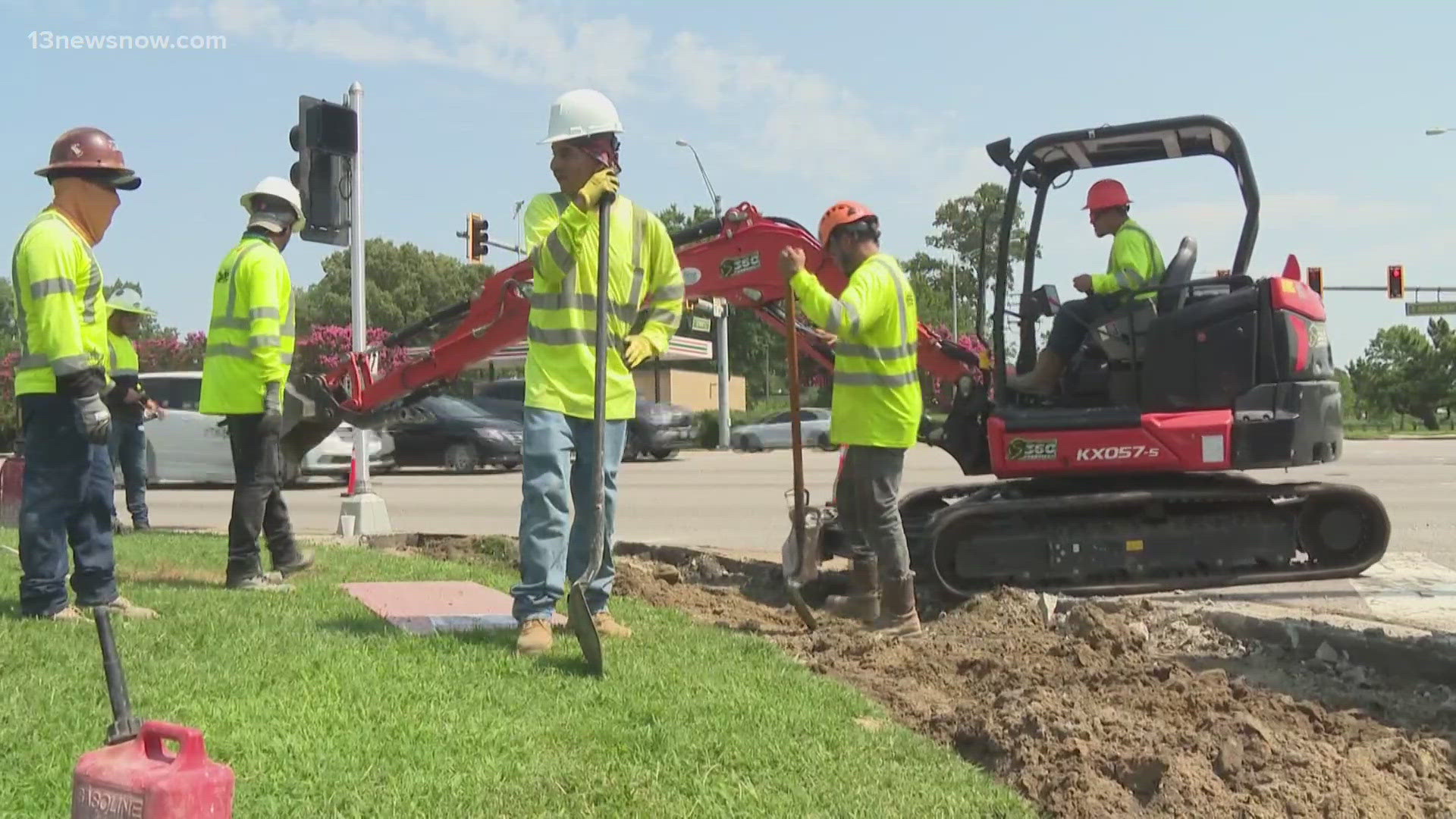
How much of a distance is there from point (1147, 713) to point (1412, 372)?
63100 millimetres

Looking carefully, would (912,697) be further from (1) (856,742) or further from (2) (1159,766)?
(2) (1159,766)

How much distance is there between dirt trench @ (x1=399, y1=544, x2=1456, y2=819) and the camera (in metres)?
3.54

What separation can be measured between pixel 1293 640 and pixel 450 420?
18206 millimetres

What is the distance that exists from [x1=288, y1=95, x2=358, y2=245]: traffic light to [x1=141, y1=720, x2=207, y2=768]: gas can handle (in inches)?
324

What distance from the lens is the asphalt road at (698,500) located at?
36.8ft

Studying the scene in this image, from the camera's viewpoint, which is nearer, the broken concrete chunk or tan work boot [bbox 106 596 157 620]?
tan work boot [bbox 106 596 157 620]

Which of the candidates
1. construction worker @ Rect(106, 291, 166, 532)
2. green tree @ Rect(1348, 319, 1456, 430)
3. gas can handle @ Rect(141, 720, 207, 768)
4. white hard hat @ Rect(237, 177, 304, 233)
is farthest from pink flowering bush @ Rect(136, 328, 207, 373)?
green tree @ Rect(1348, 319, 1456, 430)

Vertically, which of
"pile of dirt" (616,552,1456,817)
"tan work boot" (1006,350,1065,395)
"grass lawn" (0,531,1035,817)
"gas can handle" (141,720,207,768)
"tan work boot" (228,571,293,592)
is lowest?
"pile of dirt" (616,552,1456,817)

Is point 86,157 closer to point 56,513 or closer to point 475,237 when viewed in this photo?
point 56,513

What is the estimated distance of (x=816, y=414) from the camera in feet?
113

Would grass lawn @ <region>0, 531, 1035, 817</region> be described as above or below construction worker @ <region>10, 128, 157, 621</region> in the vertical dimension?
below

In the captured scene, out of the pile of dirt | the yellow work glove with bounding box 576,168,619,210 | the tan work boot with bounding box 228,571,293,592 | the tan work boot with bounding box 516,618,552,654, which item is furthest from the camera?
the tan work boot with bounding box 228,571,293,592

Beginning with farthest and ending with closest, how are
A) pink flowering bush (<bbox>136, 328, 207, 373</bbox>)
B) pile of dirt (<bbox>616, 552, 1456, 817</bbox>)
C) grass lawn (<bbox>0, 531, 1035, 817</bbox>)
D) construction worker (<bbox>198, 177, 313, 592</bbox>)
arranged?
pink flowering bush (<bbox>136, 328, 207, 373</bbox>), construction worker (<bbox>198, 177, 313, 592</bbox>), pile of dirt (<bbox>616, 552, 1456, 817</bbox>), grass lawn (<bbox>0, 531, 1035, 817</bbox>)

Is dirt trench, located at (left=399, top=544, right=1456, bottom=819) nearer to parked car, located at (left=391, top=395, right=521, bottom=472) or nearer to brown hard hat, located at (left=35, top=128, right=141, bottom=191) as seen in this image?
brown hard hat, located at (left=35, top=128, right=141, bottom=191)
